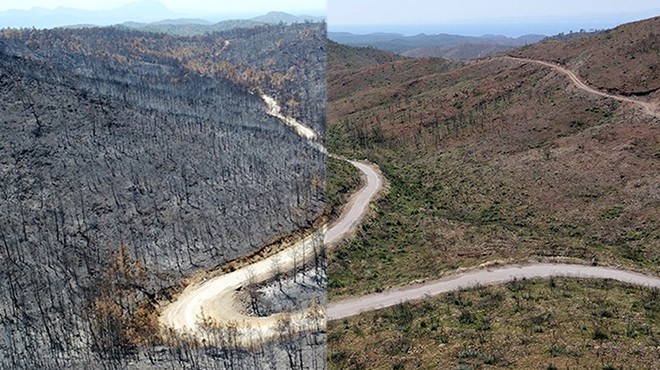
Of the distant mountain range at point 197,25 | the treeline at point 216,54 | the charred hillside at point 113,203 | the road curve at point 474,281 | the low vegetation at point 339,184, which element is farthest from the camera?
the distant mountain range at point 197,25

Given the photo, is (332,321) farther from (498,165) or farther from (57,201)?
(498,165)

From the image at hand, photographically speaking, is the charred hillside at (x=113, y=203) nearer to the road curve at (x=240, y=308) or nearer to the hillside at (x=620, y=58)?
the road curve at (x=240, y=308)

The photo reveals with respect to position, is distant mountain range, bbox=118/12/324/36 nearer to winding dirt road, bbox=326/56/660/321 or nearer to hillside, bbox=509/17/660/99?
hillside, bbox=509/17/660/99

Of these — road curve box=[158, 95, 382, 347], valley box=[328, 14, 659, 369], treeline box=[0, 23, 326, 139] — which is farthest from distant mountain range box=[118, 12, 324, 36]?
road curve box=[158, 95, 382, 347]

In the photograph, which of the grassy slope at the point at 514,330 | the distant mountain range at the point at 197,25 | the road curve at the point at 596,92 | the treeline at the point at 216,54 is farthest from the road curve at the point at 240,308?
the distant mountain range at the point at 197,25

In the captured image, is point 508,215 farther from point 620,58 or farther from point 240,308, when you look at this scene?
point 620,58

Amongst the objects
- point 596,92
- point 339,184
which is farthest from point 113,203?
point 596,92
